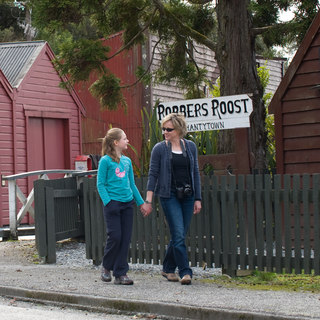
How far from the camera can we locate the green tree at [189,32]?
10.2m

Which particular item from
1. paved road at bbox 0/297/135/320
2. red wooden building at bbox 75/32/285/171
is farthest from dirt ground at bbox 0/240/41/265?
red wooden building at bbox 75/32/285/171

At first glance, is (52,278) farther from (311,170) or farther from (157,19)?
(157,19)

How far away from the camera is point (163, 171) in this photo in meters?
6.30

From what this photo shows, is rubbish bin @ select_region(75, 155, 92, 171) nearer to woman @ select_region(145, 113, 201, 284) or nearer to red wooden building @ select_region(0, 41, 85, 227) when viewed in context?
red wooden building @ select_region(0, 41, 85, 227)

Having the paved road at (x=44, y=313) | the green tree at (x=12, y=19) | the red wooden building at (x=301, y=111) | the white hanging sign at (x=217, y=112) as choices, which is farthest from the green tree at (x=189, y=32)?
the green tree at (x=12, y=19)

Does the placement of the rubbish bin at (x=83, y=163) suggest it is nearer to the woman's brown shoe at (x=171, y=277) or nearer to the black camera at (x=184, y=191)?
the woman's brown shoe at (x=171, y=277)

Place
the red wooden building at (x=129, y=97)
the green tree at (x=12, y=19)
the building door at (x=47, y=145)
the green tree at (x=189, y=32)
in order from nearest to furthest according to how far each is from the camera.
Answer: the green tree at (x=189, y=32), the building door at (x=47, y=145), the red wooden building at (x=129, y=97), the green tree at (x=12, y=19)

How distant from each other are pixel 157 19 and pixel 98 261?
626 cm

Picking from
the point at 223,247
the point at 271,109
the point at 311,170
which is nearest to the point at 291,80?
the point at 271,109

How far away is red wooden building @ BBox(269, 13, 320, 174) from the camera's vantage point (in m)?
9.25

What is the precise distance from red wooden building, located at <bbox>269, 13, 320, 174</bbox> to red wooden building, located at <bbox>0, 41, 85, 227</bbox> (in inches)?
278

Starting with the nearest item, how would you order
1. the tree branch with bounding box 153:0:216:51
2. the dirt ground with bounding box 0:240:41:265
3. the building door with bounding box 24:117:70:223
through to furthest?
the dirt ground with bounding box 0:240:41:265 → the tree branch with bounding box 153:0:216:51 → the building door with bounding box 24:117:70:223

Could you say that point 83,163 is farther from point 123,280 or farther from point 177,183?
point 177,183

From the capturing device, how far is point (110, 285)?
20.8 ft
